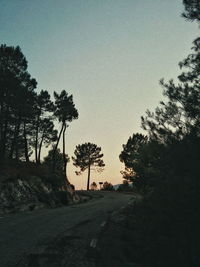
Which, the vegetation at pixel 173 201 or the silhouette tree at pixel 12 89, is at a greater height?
the silhouette tree at pixel 12 89

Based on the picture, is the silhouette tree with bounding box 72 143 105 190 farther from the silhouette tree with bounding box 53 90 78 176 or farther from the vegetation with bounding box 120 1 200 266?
the vegetation with bounding box 120 1 200 266

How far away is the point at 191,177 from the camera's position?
6.97 meters

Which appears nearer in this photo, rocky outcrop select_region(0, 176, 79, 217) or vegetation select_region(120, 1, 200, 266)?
vegetation select_region(120, 1, 200, 266)

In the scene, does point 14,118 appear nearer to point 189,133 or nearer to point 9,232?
point 9,232

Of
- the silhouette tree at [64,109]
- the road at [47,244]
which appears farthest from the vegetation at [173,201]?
the silhouette tree at [64,109]

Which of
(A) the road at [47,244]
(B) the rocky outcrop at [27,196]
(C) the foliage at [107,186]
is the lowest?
(A) the road at [47,244]

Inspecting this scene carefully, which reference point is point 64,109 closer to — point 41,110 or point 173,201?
point 41,110

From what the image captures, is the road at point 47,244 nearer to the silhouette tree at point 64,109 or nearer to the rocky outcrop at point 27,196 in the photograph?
the rocky outcrop at point 27,196

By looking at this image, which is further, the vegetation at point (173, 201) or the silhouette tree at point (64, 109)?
the silhouette tree at point (64, 109)

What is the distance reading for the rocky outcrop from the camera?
77.9ft

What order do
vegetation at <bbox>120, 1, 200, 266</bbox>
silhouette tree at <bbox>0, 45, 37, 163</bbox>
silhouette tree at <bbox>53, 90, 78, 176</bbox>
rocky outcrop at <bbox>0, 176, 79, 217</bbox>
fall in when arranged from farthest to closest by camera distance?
1. silhouette tree at <bbox>53, 90, 78, 176</bbox>
2. silhouette tree at <bbox>0, 45, 37, 163</bbox>
3. rocky outcrop at <bbox>0, 176, 79, 217</bbox>
4. vegetation at <bbox>120, 1, 200, 266</bbox>

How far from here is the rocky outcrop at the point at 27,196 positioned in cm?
2374

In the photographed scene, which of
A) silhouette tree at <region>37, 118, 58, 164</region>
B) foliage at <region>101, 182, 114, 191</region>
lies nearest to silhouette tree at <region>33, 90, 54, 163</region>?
silhouette tree at <region>37, 118, 58, 164</region>

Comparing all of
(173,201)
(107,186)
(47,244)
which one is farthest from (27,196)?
(107,186)
